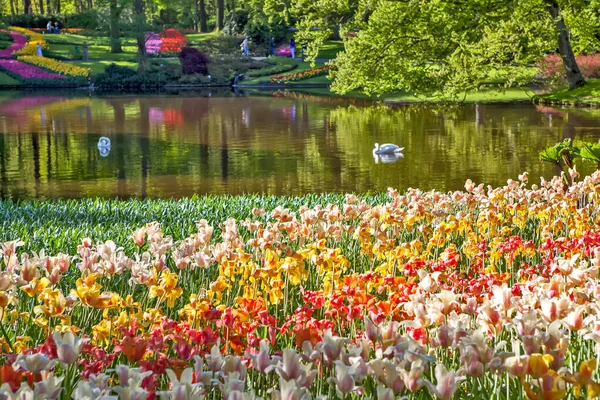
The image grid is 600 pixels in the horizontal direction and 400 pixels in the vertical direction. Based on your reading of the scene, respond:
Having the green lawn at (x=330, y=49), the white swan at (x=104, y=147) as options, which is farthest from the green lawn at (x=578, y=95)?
the green lawn at (x=330, y=49)

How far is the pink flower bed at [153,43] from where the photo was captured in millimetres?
50069

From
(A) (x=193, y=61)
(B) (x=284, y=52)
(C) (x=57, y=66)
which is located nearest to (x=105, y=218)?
(C) (x=57, y=66)

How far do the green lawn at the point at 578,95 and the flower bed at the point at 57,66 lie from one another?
24.6 metres

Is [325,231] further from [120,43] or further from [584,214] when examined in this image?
[120,43]

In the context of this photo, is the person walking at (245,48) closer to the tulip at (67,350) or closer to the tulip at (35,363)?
the tulip at (67,350)

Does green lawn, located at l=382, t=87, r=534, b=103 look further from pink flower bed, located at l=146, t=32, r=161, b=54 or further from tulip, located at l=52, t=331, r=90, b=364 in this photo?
tulip, located at l=52, t=331, r=90, b=364

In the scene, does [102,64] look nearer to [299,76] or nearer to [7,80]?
[7,80]

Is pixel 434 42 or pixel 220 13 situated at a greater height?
pixel 220 13

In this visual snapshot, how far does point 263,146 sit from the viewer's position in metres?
19.2

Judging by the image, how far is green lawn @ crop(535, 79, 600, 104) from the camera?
26.6 metres

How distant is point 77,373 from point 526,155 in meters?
14.8

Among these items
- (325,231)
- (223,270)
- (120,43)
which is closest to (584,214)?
(325,231)

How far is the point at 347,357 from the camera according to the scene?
93.4 inches

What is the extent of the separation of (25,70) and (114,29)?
22.1 ft
